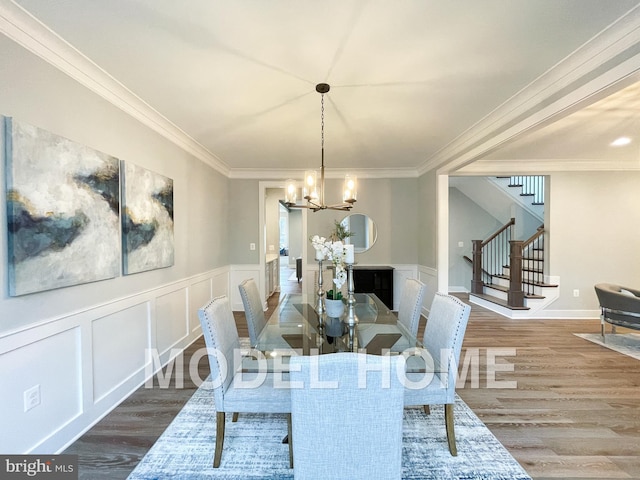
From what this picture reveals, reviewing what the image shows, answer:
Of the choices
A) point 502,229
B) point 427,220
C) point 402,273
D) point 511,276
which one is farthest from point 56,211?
point 502,229

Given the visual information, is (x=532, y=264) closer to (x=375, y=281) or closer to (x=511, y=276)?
(x=511, y=276)

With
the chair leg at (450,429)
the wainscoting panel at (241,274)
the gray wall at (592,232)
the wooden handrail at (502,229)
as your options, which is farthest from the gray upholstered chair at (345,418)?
the wooden handrail at (502,229)

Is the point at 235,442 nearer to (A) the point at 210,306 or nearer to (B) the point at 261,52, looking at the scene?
(A) the point at 210,306

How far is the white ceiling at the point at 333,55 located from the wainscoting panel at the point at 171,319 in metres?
1.83

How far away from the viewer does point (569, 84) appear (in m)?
2.05

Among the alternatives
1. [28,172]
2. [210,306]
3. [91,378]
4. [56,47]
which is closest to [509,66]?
[210,306]

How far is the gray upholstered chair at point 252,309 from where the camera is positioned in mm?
2498

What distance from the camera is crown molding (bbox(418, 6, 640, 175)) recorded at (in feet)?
5.45

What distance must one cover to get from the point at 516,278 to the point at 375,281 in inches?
91.5

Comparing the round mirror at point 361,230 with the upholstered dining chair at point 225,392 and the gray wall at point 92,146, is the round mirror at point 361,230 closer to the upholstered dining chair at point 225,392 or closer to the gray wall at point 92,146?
the gray wall at point 92,146

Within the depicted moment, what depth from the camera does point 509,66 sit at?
6.73ft

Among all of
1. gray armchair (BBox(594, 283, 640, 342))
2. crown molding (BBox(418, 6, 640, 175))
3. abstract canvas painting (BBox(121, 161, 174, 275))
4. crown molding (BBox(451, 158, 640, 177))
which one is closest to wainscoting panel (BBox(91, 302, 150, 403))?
abstract canvas painting (BBox(121, 161, 174, 275))

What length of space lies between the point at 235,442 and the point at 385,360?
147 cm

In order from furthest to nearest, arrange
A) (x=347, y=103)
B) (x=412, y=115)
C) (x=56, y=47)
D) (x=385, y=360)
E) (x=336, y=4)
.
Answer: (x=412, y=115)
(x=347, y=103)
(x=56, y=47)
(x=336, y=4)
(x=385, y=360)
